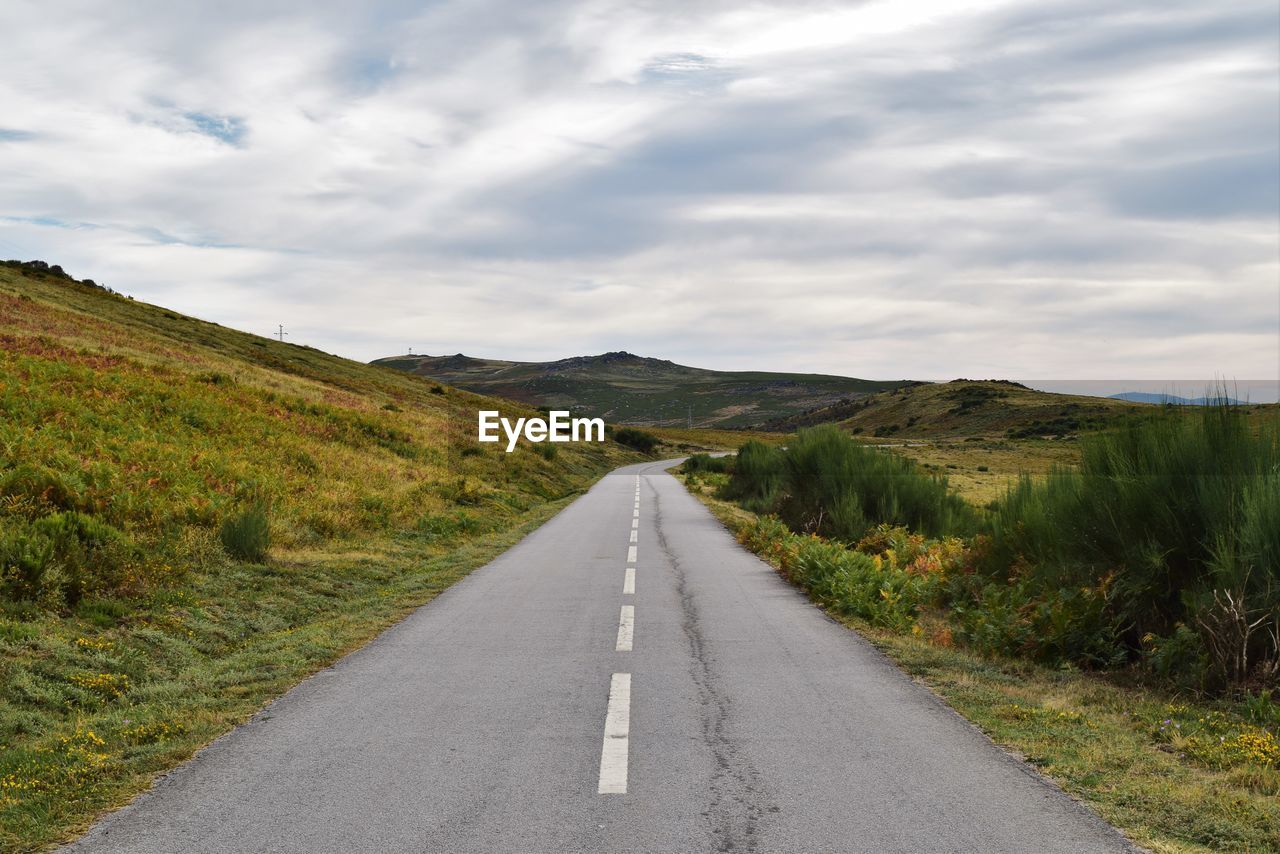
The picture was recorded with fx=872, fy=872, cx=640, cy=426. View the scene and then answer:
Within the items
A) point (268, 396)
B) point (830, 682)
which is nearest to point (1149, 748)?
point (830, 682)

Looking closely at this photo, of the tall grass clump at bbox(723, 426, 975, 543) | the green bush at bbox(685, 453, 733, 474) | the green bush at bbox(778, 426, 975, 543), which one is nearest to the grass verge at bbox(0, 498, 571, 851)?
the green bush at bbox(778, 426, 975, 543)

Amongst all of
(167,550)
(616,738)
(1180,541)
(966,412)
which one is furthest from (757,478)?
(966,412)

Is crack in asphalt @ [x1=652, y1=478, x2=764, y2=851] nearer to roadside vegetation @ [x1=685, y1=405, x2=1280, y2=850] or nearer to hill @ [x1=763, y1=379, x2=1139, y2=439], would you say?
roadside vegetation @ [x1=685, y1=405, x2=1280, y2=850]

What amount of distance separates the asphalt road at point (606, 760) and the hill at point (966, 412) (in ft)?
296

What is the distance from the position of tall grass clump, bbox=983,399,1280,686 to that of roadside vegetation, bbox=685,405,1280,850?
0.02 m

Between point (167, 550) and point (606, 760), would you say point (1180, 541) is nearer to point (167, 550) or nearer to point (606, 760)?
point (606, 760)

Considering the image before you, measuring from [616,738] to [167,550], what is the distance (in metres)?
8.49

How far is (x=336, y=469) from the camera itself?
23094mm

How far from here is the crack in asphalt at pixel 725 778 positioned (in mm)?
4262

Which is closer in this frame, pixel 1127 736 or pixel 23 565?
pixel 1127 736

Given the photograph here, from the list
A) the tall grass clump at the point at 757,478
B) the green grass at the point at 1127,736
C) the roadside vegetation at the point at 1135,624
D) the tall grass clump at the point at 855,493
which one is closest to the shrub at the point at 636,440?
the tall grass clump at the point at 757,478

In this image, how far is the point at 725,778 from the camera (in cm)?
505

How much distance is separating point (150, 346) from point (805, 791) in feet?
133

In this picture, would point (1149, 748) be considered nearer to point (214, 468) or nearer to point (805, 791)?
point (805, 791)
